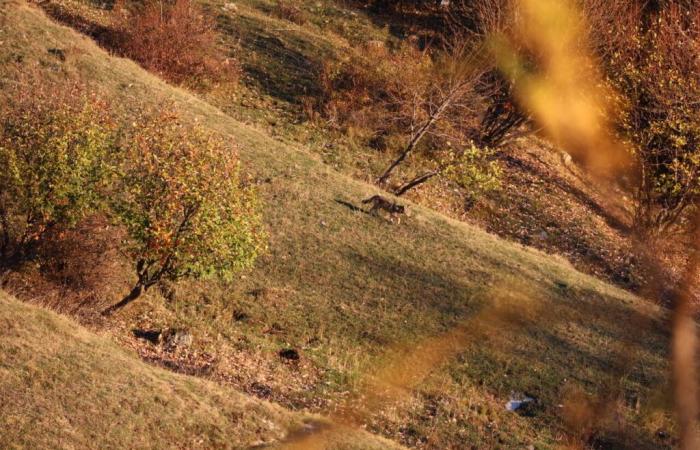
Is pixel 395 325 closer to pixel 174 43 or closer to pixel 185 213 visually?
pixel 185 213

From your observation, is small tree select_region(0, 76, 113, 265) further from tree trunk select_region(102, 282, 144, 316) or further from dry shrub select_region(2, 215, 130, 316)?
tree trunk select_region(102, 282, 144, 316)

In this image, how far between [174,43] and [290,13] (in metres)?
15.9

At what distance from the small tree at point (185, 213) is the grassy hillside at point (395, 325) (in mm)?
1375

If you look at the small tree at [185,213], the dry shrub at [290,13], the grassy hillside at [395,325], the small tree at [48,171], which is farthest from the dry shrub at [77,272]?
the dry shrub at [290,13]

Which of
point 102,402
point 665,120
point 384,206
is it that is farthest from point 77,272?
point 665,120

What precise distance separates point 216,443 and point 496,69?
37838mm

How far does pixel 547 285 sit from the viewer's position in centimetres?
2961

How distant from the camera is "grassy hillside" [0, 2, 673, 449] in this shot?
20.0m

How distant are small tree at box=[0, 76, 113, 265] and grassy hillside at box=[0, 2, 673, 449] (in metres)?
3.68

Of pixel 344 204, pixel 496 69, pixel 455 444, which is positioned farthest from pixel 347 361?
pixel 496 69

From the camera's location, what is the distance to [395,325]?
24312mm

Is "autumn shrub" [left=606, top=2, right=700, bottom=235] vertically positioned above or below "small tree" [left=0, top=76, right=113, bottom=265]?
above

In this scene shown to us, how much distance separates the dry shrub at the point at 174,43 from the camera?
132ft

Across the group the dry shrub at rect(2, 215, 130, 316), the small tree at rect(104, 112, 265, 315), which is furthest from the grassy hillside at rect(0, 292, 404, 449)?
the small tree at rect(104, 112, 265, 315)
